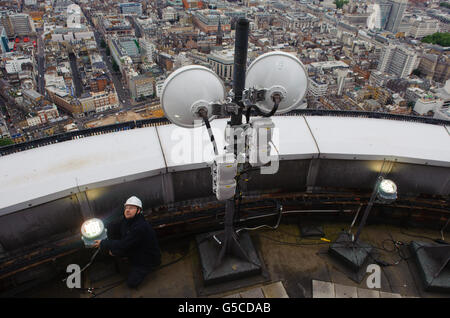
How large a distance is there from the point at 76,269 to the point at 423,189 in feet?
12.0

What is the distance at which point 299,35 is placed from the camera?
69.9 metres

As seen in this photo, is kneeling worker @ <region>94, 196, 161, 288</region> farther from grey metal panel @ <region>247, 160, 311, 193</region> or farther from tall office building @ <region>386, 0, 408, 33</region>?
tall office building @ <region>386, 0, 408, 33</region>

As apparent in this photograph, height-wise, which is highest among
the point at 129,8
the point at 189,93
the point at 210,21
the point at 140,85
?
the point at 189,93

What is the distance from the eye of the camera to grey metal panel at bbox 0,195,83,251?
2.61m

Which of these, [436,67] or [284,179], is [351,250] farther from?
[436,67]

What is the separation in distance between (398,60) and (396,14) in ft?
105

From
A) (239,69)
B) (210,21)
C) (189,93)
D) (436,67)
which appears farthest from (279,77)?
(210,21)

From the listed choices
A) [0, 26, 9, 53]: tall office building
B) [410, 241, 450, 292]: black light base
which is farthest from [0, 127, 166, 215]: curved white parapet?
[0, 26, 9, 53]: tall office building

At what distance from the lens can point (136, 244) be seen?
2520 millimetres

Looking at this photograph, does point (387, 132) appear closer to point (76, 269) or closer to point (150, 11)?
point (76, 269)

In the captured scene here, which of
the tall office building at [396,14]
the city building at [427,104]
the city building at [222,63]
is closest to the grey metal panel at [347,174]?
the city building at [427,104]

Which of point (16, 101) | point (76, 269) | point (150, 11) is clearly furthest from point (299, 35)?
point (76, 269)

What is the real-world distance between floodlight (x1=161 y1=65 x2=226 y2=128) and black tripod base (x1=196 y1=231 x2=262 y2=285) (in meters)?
1.45

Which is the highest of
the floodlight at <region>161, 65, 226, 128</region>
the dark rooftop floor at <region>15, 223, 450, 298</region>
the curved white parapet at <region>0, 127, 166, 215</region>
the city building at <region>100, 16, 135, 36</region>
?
the floodlight at <region>161, 65, 226, 128</region>
